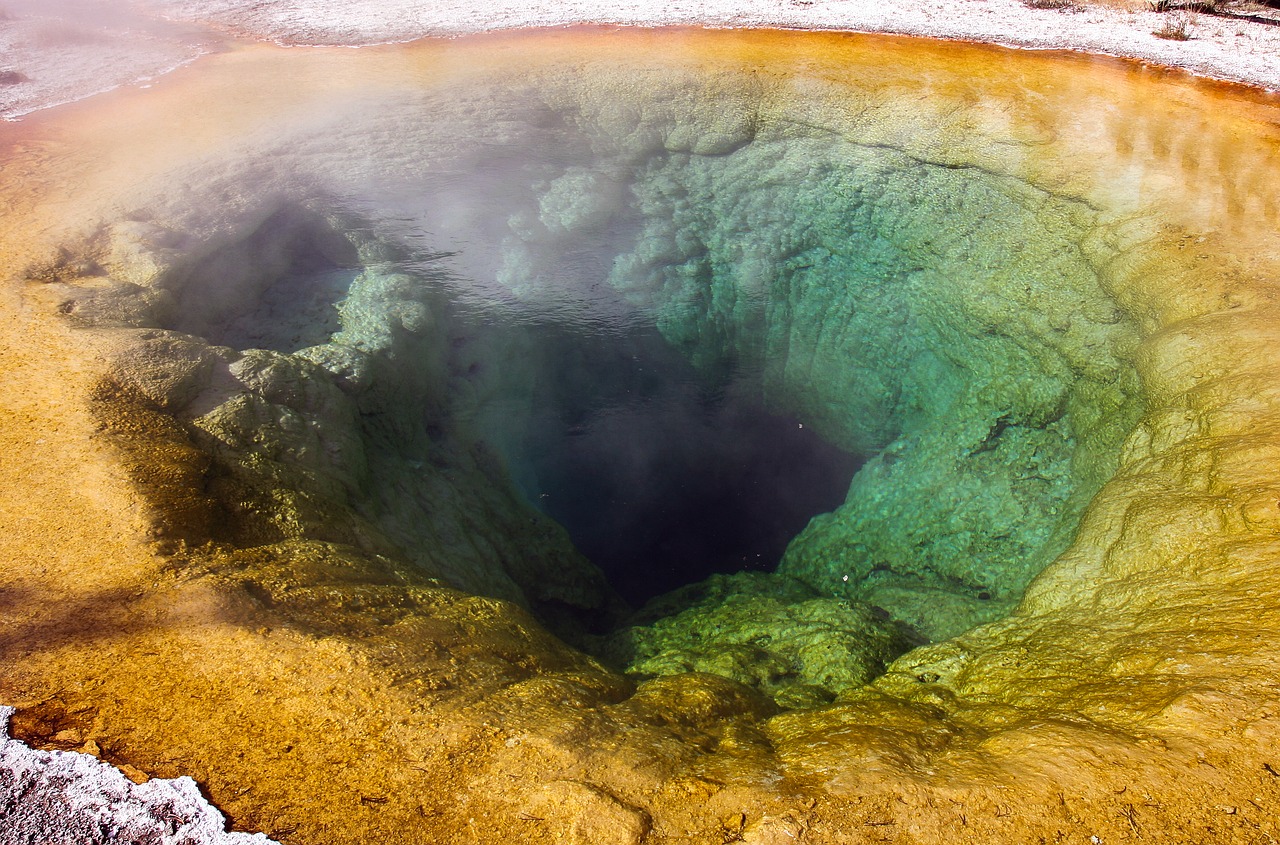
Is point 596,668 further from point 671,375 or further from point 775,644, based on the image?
point 671,375

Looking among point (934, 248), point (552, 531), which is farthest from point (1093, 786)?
point (934, 248)

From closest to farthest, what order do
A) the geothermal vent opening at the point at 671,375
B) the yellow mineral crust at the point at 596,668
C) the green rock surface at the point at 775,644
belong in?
the yellow mineral crust at the point at 596,668 → the green rock surface at the point at 775,644 → the geothermal vent opening at the point at 671,375

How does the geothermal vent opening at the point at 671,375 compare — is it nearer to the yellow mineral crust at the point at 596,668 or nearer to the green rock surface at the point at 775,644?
the green rock surface at the point at 775,644

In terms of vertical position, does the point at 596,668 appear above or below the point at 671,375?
above

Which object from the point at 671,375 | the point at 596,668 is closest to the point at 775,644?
the point at 596,668

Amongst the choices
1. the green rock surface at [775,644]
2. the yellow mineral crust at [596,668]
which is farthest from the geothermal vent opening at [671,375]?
the yellow mineral crust at [596,668]

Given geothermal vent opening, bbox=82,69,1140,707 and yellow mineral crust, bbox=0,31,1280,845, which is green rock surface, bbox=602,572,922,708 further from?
yellow mineral crust, bbox=0,31,1280,845

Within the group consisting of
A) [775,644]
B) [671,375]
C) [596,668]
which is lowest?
[671,375]

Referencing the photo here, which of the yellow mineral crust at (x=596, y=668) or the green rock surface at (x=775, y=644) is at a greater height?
the yellow mineral crust at (x=596, y=668)

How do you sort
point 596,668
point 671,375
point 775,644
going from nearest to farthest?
1. point 596,668
2. point 775,644
3. point 671,375
